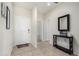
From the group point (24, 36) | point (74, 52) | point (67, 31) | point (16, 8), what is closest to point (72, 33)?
point (67, 31)

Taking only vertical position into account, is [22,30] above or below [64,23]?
below

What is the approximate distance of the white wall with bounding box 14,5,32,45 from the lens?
5.14 m

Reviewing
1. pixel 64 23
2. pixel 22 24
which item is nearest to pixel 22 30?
pixel 22 24

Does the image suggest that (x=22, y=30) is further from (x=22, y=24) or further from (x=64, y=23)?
(x=64, y=23)

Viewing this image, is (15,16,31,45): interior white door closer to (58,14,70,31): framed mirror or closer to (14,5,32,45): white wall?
(14,5,32,45): white wall

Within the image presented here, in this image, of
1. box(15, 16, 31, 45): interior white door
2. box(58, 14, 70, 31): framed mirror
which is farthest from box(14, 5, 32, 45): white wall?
box(58, 14, 70, 31): framed mirror

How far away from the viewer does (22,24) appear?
211 inches

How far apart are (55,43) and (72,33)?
1362mm

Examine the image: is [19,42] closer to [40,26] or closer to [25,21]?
[25,21]

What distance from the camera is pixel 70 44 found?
10.2 ft

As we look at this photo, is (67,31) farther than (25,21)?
No

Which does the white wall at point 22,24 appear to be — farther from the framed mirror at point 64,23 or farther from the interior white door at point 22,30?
the framed mirror at point 64,23

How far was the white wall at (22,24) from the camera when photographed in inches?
202

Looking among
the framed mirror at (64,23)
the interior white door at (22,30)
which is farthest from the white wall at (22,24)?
the framed mirror at (64,23)
